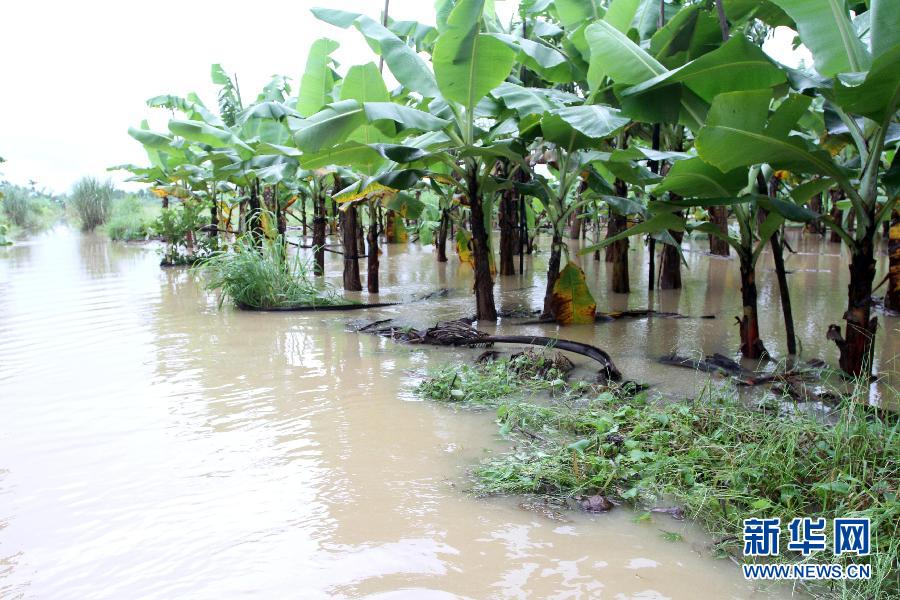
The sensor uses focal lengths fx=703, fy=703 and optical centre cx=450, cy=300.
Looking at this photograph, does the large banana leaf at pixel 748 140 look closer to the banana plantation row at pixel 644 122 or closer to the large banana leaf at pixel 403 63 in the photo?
the banana plantation row at pixel 644 122

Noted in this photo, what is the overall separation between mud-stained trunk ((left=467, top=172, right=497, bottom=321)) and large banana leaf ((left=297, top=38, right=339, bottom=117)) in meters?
2.44

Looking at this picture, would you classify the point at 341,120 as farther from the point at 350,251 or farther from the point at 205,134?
the point at 205,134

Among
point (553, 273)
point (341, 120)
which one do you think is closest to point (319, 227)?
point (553, 273)

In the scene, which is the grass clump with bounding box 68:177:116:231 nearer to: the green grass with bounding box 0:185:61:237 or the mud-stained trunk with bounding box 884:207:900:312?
the green grass with bounding box 0:185:61:237

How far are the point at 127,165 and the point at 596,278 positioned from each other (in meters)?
11.4

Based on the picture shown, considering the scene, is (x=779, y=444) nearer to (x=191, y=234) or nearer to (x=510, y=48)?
(x=510, y=48)

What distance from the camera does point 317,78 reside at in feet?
25.8

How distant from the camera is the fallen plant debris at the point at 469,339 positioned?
468cm

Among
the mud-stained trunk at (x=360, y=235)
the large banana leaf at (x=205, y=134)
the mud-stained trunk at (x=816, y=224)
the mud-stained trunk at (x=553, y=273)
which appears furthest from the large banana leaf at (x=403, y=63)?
the mud-stained trunk at (x=816, y=224)

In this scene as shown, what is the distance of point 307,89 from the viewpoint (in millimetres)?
7902

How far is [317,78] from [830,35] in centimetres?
546

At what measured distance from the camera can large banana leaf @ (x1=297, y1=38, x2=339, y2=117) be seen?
785 cm

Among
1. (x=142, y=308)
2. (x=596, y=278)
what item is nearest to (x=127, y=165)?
(x=142, y=308)

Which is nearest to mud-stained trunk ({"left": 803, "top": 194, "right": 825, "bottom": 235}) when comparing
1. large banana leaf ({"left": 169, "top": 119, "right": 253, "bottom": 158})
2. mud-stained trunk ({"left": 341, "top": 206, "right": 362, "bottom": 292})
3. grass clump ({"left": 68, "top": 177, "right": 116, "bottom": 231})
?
mud-stained trunk ({"left": 341, "top": 206, "right": 362, "bottom": 292})
